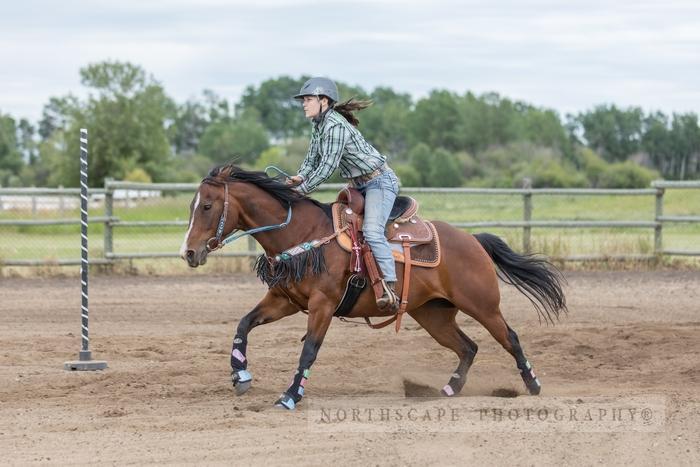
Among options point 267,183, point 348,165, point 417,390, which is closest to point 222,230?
point 267,183

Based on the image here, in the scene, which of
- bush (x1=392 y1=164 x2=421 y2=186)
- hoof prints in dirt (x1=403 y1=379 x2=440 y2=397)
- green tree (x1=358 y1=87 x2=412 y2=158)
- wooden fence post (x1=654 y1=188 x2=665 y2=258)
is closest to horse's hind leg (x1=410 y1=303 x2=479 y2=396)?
hoof prints in dirt (x1=403 y1=379 x2=440 y2=397)

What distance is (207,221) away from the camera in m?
8.22

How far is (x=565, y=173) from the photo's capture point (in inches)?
1700

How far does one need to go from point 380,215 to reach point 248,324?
1.45m

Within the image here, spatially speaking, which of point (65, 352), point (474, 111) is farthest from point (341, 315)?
point (474, 111)

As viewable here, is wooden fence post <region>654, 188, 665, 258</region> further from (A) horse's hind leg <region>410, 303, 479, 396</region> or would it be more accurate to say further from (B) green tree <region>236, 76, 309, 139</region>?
(B) green tree <region>236, 76, 309, 139</region>

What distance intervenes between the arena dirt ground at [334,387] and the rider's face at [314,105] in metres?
2.42

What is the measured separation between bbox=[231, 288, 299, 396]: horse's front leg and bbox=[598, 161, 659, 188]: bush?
3020 cm

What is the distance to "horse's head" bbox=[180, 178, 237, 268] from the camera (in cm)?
812

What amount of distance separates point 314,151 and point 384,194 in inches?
27.6

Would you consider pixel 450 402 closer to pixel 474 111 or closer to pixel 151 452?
pixel 151 452

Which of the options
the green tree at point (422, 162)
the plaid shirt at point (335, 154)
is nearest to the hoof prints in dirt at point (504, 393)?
the plaid shirt at point (335, 154)

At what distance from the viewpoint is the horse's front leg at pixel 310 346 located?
8.08 metres

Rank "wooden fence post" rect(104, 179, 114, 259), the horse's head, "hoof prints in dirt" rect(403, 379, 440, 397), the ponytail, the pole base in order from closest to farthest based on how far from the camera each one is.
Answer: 1. the horse's head
2. the ponytail
3. "hoof prints in dirt" rect(403, 379, 440, 397)
4. the pole base
5. "wooden fence post" rect(104, 179, 114, 259)
